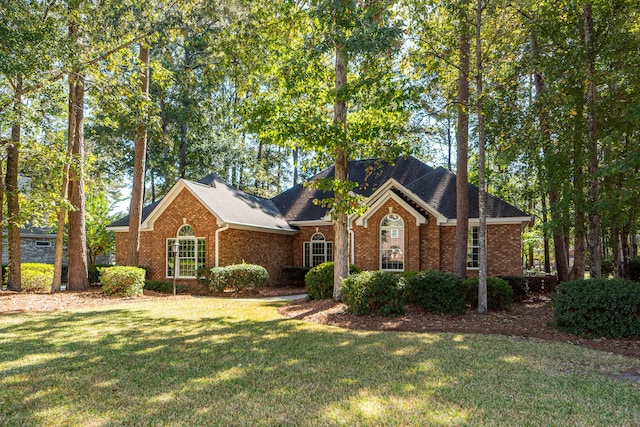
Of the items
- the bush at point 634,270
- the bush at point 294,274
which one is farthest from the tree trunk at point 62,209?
the bush at point 634,270

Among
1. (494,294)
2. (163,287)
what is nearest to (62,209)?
(163,287)

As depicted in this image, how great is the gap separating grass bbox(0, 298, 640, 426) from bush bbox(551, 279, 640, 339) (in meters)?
1.14

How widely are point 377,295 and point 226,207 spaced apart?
10.2 metres

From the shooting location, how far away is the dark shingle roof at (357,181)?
20.4m

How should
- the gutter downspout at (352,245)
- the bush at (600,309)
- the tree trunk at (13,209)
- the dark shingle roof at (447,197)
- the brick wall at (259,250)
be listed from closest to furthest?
the bush at (600,309) → the tree trunk at (13,209) → the dark shingle roof at (447,197) → the brick wall at (259,250) → the gutter downspout at (352,245)

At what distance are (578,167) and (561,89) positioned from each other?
219cm

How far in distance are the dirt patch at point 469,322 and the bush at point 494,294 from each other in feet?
0.83

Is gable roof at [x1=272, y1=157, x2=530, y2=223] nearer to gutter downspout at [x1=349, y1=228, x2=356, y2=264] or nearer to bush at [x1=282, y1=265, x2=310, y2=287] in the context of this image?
gutter downspout at [x1=349, y1=228, x2=356, y2=264]

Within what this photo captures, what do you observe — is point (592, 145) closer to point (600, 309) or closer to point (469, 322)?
point (600, 309)

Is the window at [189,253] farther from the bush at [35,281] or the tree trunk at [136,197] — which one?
the bush at [35,281]

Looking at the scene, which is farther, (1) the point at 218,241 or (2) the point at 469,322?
(1) the point at 218,241

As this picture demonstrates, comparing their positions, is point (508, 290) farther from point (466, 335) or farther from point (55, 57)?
point (55, 57)

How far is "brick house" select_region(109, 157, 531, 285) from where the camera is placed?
1656 centimetres

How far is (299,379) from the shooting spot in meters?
5.06
